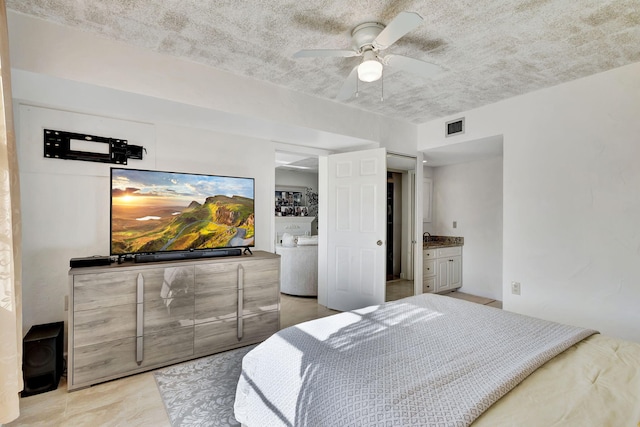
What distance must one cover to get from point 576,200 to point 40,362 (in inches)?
179

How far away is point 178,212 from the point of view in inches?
116

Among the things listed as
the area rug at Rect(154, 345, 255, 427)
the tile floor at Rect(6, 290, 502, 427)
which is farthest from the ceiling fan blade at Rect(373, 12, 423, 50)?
the tile floor at Rect(6, 290, 502, 427)

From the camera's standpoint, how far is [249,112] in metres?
2.88

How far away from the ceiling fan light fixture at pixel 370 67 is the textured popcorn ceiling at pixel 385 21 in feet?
0.68

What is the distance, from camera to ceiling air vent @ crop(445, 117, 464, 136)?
12.6ft

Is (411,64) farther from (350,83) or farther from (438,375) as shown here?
(438,375)

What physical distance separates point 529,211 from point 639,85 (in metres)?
1.30

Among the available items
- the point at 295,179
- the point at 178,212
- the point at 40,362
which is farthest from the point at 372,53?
the point at 295,179

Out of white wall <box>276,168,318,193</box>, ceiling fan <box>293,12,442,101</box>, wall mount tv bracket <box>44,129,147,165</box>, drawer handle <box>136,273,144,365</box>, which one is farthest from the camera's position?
white wall <box>276,168,318,193</box>

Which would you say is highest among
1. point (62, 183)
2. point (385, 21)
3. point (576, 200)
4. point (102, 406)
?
point (385, 21)

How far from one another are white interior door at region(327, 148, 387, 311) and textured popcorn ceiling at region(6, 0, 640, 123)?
1.18 metres

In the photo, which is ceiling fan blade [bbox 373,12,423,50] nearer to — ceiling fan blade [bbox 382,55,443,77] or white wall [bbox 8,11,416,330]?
ceiling fan blade [bbox 382,55,443,77]

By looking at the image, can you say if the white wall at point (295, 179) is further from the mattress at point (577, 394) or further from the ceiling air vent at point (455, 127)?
the mattress at point (577, 394)

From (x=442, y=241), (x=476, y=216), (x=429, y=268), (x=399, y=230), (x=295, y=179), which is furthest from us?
(x=295, y=179)
